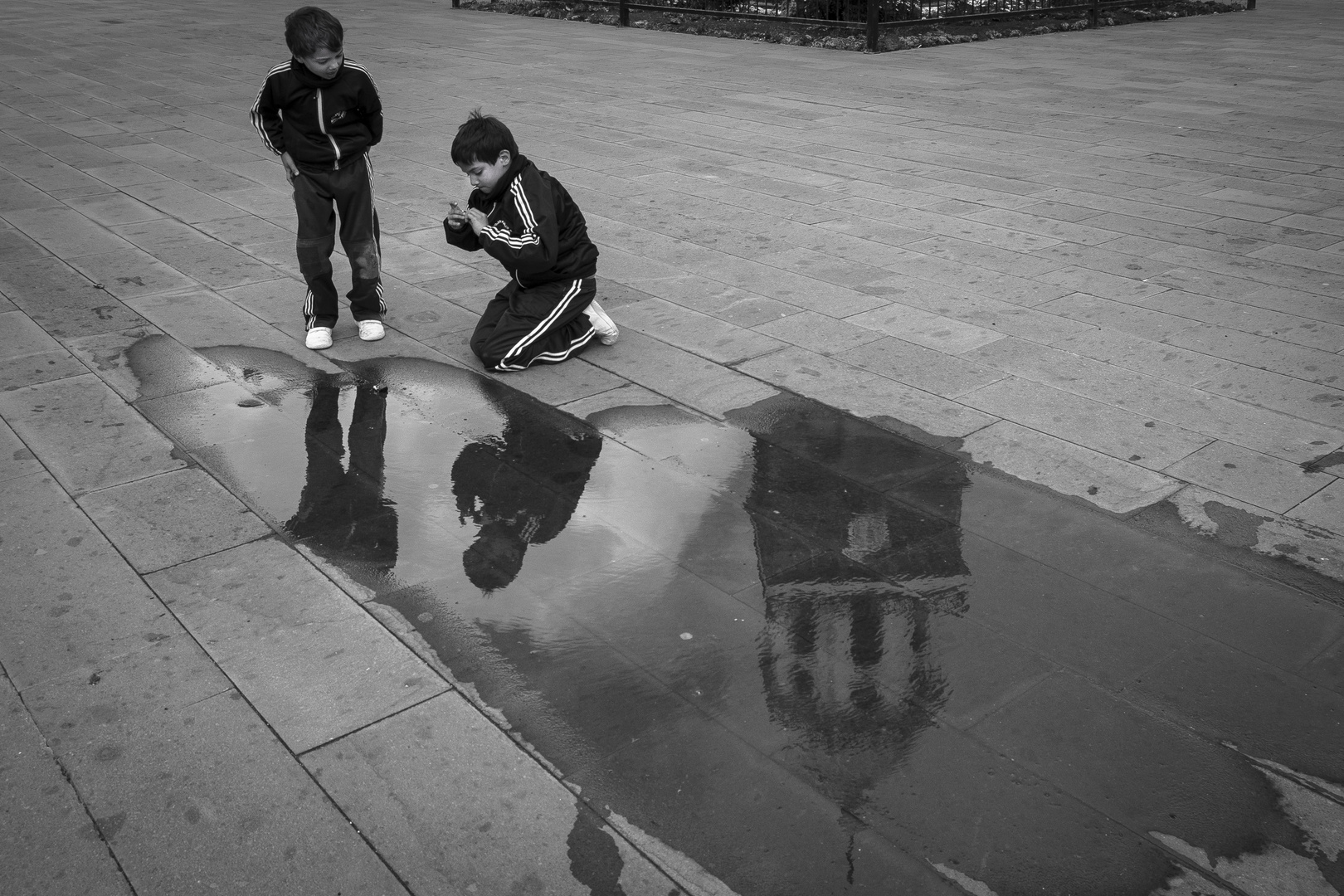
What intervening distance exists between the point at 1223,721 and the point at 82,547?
11.4 ft

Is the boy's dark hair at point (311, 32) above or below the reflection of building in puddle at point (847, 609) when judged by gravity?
above

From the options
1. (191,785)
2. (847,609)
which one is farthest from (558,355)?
(191,785)

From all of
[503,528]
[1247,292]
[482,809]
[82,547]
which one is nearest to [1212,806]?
[482,809]

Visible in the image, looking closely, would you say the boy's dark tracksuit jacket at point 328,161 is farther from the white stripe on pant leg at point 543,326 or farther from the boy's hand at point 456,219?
the white stripe on pant leg at point 543,326

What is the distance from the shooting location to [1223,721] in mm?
2951

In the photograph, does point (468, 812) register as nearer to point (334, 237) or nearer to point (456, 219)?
point (456, 219)

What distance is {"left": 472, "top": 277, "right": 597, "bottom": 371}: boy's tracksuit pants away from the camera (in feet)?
17.1

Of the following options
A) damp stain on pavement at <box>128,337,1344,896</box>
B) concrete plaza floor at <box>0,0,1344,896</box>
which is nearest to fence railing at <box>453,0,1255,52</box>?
concrete plaza floor at <box>0,0,1344,896</box>

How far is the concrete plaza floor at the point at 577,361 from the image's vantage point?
271 centimetres

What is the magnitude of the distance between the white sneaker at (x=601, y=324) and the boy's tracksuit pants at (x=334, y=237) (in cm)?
106

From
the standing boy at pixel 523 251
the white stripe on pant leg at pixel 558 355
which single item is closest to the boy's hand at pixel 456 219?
the standing boy at pixel 523 251

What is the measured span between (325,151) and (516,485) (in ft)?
6.94

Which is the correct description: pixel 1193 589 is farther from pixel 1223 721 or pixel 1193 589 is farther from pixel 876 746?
pixel 876 746

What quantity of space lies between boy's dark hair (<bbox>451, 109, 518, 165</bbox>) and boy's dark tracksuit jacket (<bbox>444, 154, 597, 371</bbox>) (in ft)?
0.51
